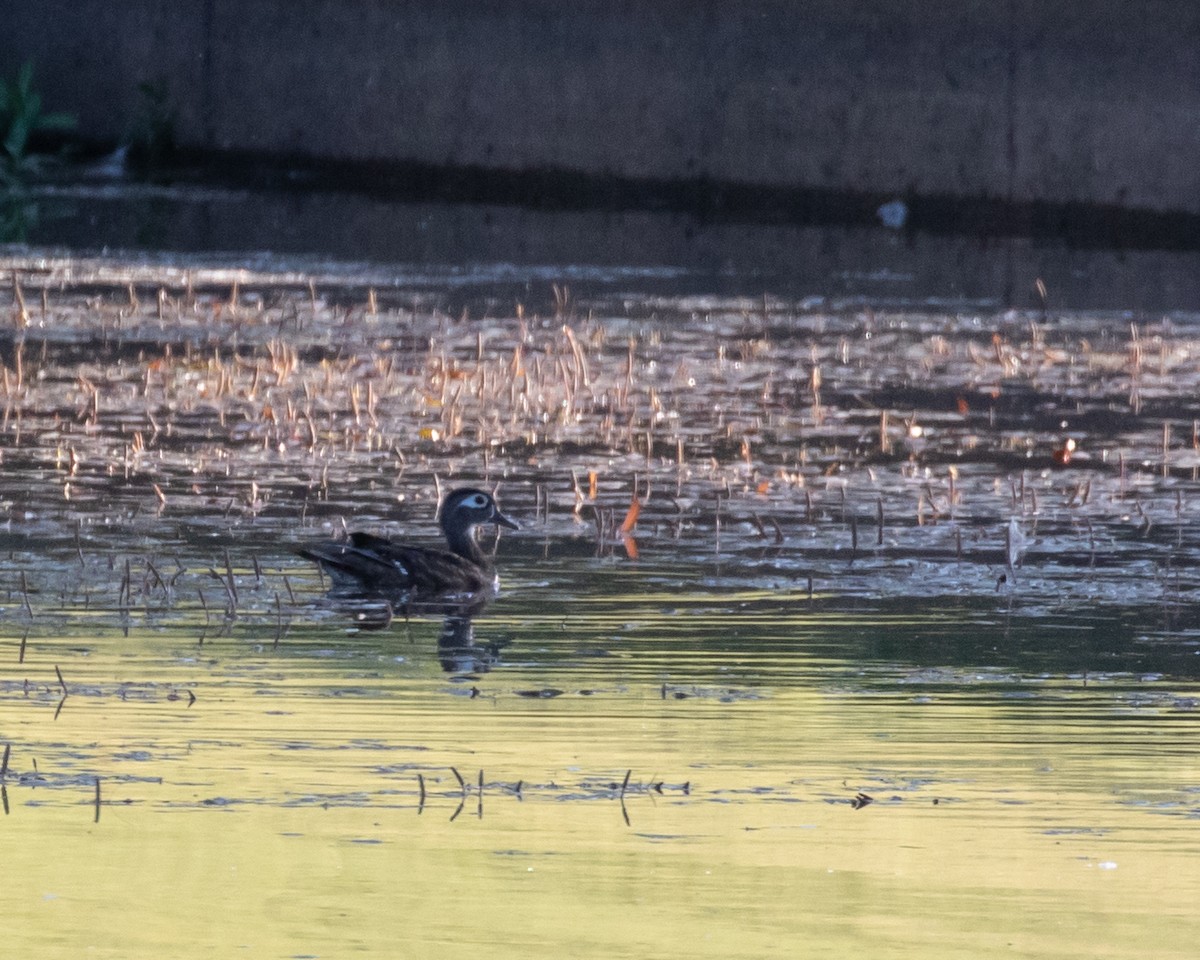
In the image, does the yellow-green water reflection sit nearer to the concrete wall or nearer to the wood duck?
the wood duck

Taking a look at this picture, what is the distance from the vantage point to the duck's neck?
10.6 meters

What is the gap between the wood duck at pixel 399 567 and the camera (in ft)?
33.4

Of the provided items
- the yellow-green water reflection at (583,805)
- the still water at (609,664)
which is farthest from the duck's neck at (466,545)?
the yellow-green water reflection at (583,805)

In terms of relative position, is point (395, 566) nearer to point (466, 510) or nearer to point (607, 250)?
point (466, 510)

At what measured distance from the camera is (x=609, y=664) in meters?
8.91

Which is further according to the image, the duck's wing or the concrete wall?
the concrete wall

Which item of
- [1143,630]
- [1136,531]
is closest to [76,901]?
[1143,630]

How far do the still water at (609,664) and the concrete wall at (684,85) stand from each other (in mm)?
12495

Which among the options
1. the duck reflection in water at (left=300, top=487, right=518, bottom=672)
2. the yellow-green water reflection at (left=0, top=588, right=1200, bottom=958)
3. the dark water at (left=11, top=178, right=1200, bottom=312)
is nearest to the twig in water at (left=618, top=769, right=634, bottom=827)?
the yellow-green water reflection at (left=0, top=588, right=1200, bottom=958)

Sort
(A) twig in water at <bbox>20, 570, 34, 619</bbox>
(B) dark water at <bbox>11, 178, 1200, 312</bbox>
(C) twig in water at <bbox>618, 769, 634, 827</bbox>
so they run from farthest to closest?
(B) dark water at <bbox>11, 178, 1200, 312</bbox> → (A) twig in water at <bbox>20, 570, 34, 619</bbox> → (C) twig in water at <bbox>618, 769, 634, 827</bbox>

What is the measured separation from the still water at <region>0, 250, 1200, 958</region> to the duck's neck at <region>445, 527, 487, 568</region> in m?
0.17

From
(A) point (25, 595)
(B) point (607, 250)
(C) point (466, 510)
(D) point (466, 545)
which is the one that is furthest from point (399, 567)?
(B) point (607, 250)

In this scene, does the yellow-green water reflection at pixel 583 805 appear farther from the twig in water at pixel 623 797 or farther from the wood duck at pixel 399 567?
the wood duck at pixel 399 567

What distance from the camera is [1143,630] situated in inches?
378
